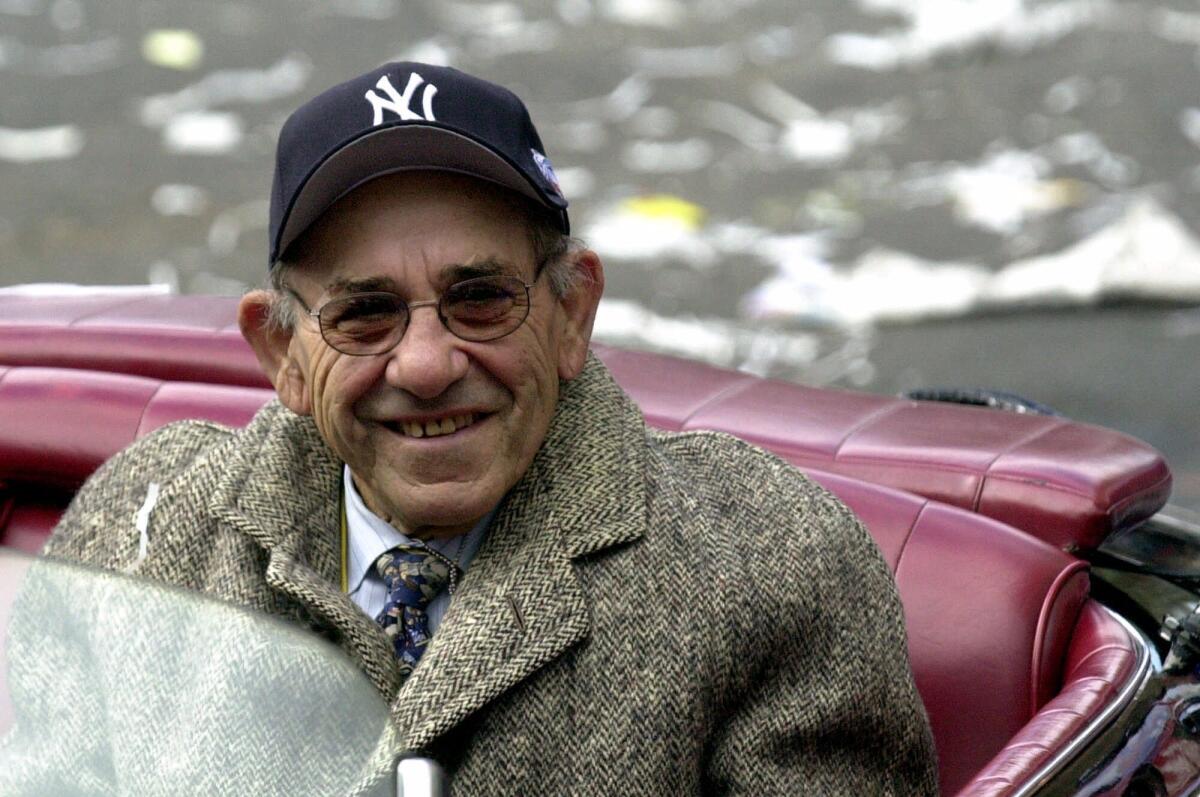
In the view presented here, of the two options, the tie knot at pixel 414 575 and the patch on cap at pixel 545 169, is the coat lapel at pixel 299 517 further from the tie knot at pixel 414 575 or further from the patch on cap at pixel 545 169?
the patch on cap at pixel 545 169

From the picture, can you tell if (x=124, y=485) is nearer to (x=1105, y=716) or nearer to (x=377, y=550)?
(x=377, y=550)

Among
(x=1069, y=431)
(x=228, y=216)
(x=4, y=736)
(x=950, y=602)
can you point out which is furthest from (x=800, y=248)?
(x=4, y=736)

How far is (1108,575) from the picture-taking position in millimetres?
2039

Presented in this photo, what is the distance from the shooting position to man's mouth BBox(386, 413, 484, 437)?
1669mm

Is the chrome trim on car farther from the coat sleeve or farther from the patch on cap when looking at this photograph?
the patch on cap

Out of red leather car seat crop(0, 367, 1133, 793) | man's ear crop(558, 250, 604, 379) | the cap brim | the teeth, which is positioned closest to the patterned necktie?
the teeth

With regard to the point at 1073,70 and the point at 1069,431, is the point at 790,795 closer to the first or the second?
the point at 1069,431

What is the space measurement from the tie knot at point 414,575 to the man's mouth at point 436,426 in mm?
144

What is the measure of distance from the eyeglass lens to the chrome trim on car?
0.66 metres

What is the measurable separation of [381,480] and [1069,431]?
3.14 feet

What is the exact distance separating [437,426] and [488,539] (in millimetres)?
142

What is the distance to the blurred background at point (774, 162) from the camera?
471 centimetres

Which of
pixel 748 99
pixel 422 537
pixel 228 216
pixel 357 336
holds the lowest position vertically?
pixel 228 216

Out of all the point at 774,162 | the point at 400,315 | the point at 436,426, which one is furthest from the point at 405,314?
the point at 774,162
